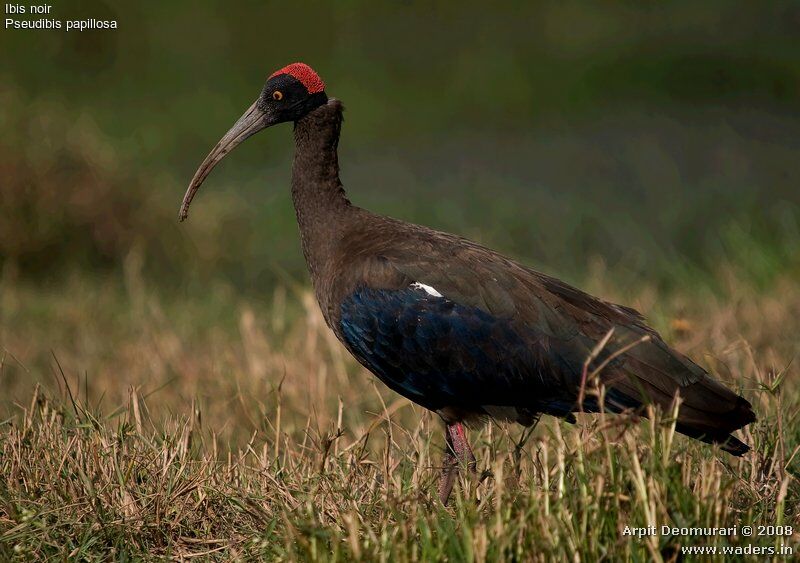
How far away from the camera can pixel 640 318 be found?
200 inches

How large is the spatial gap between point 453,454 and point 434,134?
12.1 meters

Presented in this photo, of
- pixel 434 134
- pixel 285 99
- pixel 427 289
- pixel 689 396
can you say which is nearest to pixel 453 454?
pixel 427 289

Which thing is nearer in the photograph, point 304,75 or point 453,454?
point 453,454

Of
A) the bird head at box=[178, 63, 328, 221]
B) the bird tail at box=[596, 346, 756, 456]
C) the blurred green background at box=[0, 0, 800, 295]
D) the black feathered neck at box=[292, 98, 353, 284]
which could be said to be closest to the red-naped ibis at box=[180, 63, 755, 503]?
the bird tail at box=[596, 346, 756, 456]

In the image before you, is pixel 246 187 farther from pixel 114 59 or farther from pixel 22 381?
pixel 22 381

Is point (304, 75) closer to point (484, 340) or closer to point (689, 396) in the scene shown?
point (484, 340)

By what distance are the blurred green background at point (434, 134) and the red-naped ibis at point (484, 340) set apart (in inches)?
155

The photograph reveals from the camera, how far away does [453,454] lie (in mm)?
5074

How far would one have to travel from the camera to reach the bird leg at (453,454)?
474 cm

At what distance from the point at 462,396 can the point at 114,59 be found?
1579cm

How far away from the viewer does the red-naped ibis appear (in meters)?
4.68

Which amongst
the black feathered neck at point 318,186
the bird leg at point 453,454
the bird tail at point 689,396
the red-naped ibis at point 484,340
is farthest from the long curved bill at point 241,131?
the bird tail at point 689,396

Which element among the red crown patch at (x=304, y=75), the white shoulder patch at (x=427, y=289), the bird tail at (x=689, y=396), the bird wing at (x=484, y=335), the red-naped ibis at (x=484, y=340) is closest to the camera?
the bird tail at (x=689, y=396)

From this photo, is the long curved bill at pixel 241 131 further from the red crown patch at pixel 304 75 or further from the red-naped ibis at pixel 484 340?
the red-naped ibis at pixel 484 340
